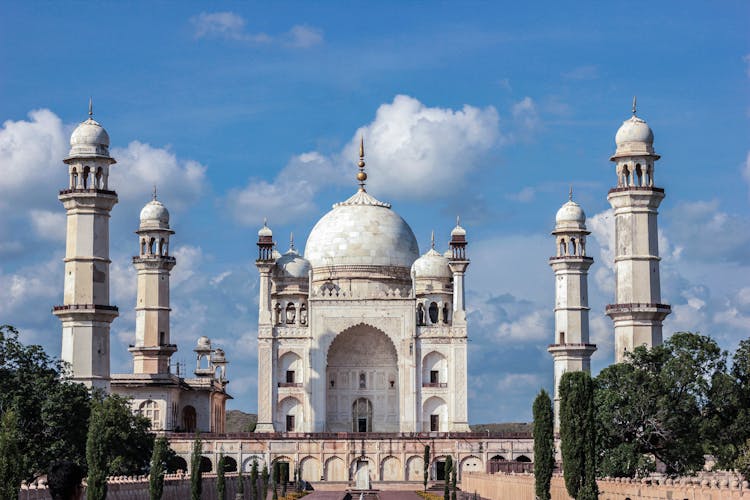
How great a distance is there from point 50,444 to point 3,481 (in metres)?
19.8

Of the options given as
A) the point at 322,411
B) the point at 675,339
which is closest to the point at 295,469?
the point at 322,411

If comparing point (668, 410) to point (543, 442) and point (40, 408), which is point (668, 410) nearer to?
point (543, 442)

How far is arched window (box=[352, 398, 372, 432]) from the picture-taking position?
59562mm

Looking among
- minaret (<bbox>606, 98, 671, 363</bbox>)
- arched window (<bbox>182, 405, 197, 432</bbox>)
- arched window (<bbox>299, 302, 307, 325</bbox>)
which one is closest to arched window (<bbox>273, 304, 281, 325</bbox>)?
arched window (<bbox>299, 302, 307, 325</bbox>)

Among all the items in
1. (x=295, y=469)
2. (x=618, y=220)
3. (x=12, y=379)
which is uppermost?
(x=618, y=220)

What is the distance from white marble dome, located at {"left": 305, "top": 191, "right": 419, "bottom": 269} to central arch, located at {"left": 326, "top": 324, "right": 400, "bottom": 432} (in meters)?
4.52

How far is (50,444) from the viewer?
38.9 m

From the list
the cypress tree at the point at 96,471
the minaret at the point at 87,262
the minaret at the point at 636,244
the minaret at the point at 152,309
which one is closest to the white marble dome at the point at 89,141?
the minaret at the point at 87,262

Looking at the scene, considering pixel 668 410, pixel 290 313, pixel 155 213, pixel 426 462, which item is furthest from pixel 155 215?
pixel 668 410

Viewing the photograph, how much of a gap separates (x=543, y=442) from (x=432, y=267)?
3363 centimetres

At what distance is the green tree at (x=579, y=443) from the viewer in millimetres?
25062

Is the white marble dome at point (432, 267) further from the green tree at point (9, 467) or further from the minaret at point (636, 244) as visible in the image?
the green tree at point (9, 467)

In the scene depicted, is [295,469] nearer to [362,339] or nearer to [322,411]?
[322,411]

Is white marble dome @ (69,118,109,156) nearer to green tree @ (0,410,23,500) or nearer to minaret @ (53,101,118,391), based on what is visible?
minaret @ (53,101,118,391)
